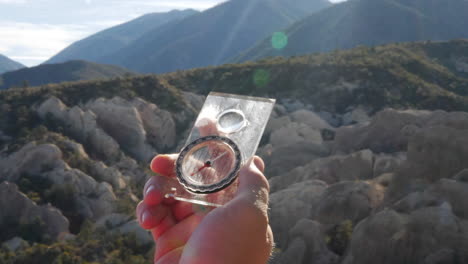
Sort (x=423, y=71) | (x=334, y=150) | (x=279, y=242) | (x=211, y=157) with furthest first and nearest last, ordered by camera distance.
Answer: (x=423, y=71) → (x=334, y=150) → (x=279, y=242) → (x=211, y=157)

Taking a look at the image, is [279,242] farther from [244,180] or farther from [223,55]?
[223,55]

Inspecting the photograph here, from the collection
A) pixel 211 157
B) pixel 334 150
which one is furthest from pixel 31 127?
pixel 211 157

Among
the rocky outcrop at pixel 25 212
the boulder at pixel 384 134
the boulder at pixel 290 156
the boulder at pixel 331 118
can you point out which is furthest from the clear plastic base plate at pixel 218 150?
the boulder at pixel 331 118

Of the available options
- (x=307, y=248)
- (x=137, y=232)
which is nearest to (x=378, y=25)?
(x=137, y=232)

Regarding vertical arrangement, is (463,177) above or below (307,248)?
above

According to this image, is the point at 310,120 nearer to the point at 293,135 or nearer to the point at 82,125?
the point at 293,135

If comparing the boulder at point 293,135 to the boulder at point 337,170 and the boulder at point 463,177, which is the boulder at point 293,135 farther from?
the boulder at point 463,177

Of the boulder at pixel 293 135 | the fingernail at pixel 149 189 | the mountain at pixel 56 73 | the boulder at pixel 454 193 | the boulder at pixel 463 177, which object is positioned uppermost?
the fingernail at pixel 149 189
